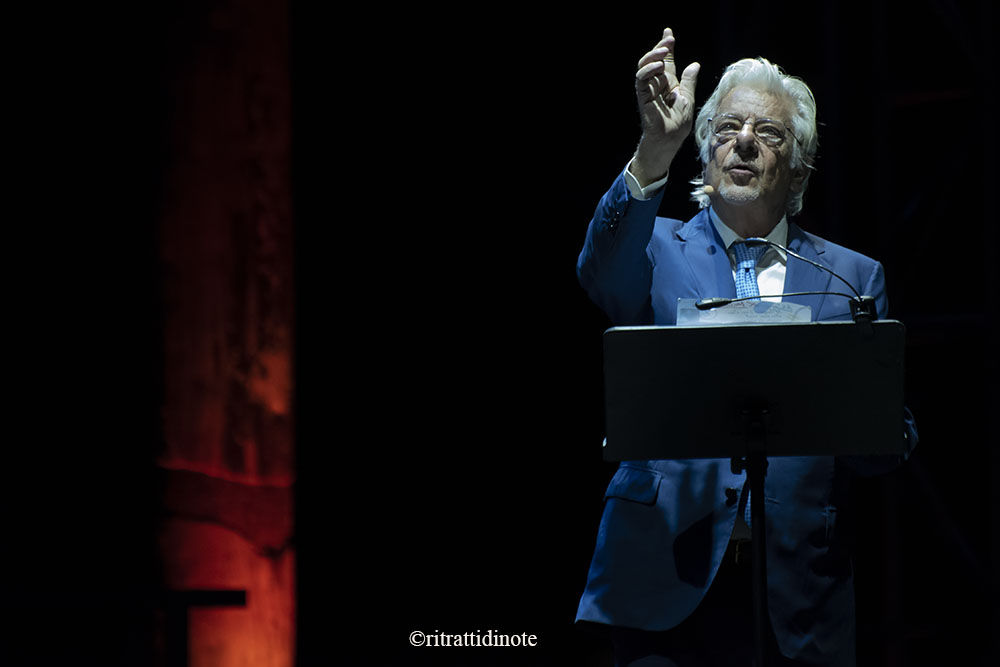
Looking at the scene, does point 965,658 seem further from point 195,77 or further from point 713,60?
point 195,77

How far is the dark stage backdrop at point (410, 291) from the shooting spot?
3.79 meters

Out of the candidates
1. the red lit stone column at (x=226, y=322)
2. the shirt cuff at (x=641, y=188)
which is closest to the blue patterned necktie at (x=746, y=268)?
the shirt cuff at (x=641, y=188)

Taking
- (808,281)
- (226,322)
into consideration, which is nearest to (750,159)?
(808,281)

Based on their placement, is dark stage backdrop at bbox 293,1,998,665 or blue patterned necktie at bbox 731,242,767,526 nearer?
blue patterned necktie at bbox 731,242,767,526

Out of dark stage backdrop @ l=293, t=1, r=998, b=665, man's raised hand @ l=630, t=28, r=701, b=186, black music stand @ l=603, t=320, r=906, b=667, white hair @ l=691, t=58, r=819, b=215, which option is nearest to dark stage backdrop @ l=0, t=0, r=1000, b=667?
dark stage backdrop @ l=293, t=1, r=998, b=665

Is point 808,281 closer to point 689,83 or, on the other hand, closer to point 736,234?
point 736,234

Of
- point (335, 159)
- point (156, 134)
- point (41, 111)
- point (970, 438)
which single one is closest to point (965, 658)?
point (970, 438)

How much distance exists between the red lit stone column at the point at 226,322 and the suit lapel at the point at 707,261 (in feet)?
6.56

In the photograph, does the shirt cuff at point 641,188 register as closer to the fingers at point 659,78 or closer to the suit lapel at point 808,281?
the fingers at point 659,78

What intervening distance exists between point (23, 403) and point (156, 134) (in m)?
0.98

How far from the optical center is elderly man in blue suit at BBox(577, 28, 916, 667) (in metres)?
2.08

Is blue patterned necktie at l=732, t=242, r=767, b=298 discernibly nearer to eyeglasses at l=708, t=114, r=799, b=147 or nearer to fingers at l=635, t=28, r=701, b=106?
eyeglasses at l=708, t=114, r=799, b=147

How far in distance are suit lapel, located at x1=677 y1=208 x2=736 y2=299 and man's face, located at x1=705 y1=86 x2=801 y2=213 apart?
3.4 inches

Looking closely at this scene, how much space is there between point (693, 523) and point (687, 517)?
14mm
